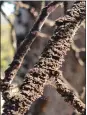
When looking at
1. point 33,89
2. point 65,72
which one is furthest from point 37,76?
point 65,72

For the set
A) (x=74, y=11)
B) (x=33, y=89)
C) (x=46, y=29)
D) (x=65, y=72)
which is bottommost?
(x=33, y=89)

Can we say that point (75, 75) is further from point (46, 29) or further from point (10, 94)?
point (10, 94)

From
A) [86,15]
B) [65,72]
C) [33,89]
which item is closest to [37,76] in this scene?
[33,89]

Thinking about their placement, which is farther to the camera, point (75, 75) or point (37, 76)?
point (75, 75)

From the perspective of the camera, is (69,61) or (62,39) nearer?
(62,39)

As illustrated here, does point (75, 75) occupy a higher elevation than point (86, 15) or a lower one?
higher

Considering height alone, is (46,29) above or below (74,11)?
above

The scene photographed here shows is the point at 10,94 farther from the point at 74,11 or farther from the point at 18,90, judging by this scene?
the point at 74,11

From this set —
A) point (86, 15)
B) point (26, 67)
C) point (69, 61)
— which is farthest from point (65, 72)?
point (86, 15)
